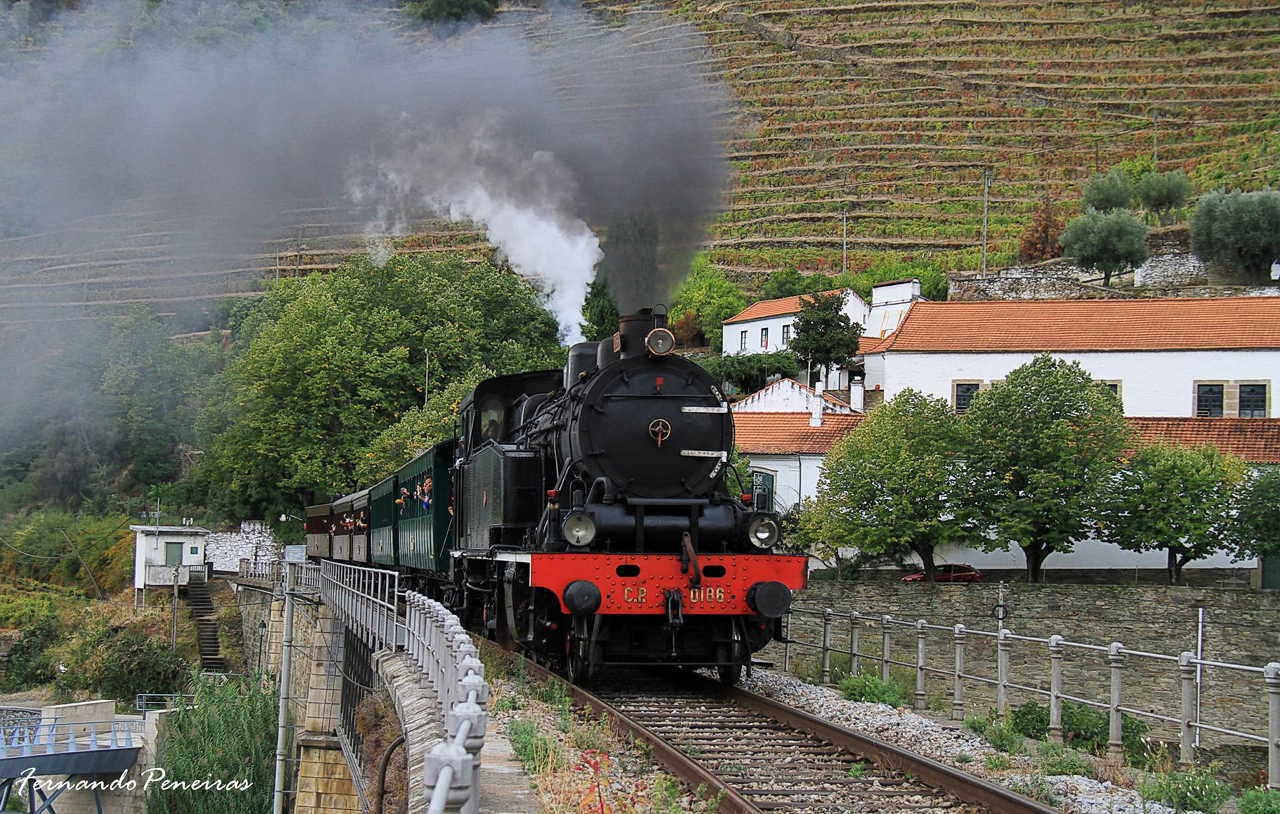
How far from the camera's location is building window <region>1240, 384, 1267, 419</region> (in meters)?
39.0

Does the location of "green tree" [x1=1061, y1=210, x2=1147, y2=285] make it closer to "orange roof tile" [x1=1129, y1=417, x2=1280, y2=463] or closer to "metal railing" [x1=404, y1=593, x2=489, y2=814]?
"orange roof tile" [x1=1129, y1=417, x2=1280, y2=463]

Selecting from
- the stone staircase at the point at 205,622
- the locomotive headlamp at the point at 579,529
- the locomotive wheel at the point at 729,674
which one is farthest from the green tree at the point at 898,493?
the stone staircase at the point at 205,622

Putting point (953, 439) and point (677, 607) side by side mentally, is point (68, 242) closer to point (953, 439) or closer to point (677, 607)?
point (953, 439)

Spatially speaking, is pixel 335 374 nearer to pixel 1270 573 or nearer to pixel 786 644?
pixel 1270 573

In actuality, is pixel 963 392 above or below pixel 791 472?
above

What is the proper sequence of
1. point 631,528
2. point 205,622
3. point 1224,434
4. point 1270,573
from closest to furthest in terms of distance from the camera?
point 631,528 → point 1270,573 → point 1224,434 → point 205,622

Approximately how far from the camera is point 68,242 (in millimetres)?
31250

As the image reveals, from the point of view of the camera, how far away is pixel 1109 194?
254ft

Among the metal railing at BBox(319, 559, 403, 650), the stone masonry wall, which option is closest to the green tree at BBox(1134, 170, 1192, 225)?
the stone masonry wall

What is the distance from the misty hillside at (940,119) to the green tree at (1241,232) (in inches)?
467

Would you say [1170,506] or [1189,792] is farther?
[1170,506]

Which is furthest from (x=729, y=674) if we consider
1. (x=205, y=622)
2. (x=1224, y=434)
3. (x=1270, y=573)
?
(x=205, y=622)

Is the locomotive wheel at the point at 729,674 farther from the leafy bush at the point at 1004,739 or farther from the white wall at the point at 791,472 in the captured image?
the white wall at the point at 791,472

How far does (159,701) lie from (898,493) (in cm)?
2317
